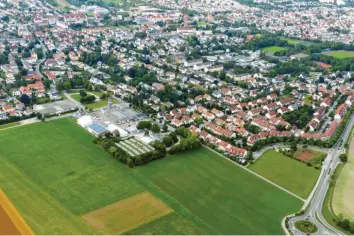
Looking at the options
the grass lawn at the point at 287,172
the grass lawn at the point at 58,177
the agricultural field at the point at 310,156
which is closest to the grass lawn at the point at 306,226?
the grass lawn at the point at 287,172

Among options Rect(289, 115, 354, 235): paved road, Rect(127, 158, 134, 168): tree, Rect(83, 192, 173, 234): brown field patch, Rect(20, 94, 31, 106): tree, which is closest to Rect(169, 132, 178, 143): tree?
Rect(127, 158, 134, 168): tree

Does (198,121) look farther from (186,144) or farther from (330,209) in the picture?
(330,209)

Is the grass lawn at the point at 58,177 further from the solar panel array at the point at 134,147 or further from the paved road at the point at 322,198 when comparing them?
the paved road at the point at 322,198

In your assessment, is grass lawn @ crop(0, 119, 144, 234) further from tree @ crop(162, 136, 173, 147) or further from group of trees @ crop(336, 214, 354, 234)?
group of trees @ crop(336, 214, 354, 234)

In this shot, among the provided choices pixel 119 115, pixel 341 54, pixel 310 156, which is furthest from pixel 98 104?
pixel 341 54

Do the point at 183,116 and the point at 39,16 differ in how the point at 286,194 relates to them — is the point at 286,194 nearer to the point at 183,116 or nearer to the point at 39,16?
the point at 183,116

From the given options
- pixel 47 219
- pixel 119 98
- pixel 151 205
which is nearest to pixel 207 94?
pixel 119 98
